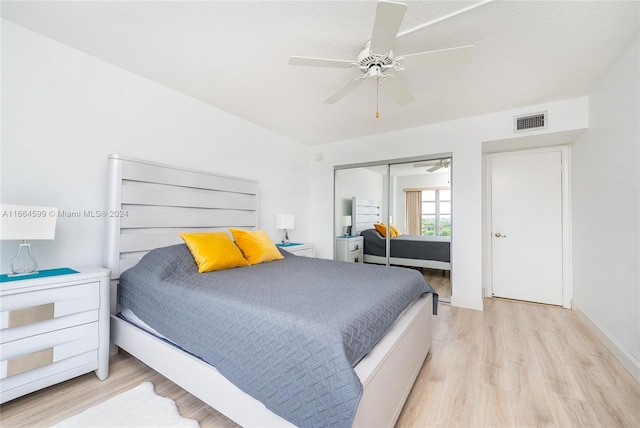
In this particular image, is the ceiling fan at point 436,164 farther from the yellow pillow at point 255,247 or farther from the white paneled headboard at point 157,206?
the white paneled headboard at point 157,206

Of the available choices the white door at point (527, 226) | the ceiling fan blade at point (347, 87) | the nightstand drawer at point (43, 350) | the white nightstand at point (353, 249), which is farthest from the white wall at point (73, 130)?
the white door at point (527, 226)

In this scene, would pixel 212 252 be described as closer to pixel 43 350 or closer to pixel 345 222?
pixel 43 350

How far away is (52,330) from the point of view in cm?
168

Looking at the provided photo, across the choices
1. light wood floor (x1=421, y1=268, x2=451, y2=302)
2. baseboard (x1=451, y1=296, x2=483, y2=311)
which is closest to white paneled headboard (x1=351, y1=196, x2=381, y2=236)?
light wood floor (x1=421, y1=268, x2=451, y2=302)

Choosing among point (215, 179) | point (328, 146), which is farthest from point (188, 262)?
point (328, 146)

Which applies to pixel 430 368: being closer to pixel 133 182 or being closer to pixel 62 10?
pixel 133 182

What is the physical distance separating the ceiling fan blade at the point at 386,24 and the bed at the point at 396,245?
2851 millimetres

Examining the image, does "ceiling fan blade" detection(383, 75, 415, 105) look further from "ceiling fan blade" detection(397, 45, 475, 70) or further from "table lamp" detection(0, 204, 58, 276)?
"table lamp" detection(0, 204, 58, 276)

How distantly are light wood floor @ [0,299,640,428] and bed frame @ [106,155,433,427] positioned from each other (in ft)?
0.50

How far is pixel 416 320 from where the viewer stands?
1892mm

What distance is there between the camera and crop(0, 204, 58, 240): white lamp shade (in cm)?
157

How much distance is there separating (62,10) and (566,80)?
13.9 ft

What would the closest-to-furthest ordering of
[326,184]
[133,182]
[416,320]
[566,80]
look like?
[416,320] < [133,182] < [566,80] < [326,184]

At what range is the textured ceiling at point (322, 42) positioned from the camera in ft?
5.75
